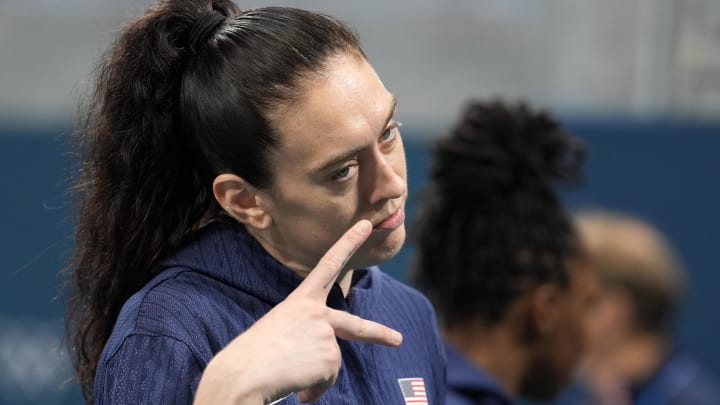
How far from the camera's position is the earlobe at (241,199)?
4.81 feet

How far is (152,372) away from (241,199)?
252 millimetres

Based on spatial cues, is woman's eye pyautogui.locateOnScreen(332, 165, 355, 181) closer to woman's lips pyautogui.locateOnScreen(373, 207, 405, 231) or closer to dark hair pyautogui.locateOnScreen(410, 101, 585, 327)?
woman's lips pyautogui.locateOnScreen(373, 207, 405, 231)

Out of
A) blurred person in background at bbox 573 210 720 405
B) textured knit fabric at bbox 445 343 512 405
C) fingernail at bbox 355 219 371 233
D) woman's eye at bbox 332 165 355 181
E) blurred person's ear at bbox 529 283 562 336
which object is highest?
woman's eye at bbox 332 165 355 181

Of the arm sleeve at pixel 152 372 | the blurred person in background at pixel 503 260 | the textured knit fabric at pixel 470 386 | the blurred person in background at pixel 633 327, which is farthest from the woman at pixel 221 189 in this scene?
the blurred person in background at pixel 633 327

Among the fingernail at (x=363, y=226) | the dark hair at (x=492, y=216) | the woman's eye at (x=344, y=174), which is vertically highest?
the woman's eye at (x=344, y=174)

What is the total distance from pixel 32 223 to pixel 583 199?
5.54ft

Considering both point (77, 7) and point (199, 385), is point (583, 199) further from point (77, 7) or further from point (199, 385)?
point (199, 385)

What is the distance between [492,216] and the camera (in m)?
2.34

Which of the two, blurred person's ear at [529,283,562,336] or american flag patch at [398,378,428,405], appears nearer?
american flag patch at [398,378,428,405]

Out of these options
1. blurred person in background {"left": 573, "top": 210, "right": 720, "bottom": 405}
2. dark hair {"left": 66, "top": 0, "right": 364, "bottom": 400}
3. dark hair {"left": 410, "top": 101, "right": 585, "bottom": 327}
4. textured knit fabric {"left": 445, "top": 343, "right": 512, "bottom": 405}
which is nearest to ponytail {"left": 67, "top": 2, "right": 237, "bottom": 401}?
dark hair {"left": 66, "top": 0, "right": 364, "bottom": 400}

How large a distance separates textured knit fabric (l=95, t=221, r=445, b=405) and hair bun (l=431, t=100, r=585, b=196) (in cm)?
67

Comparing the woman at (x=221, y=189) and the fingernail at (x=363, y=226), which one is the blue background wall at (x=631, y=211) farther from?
the fingernail at (x=363, y=226)

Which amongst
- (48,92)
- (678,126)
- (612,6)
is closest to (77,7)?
(48,92)

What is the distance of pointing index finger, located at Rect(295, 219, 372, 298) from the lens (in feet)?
4.41
